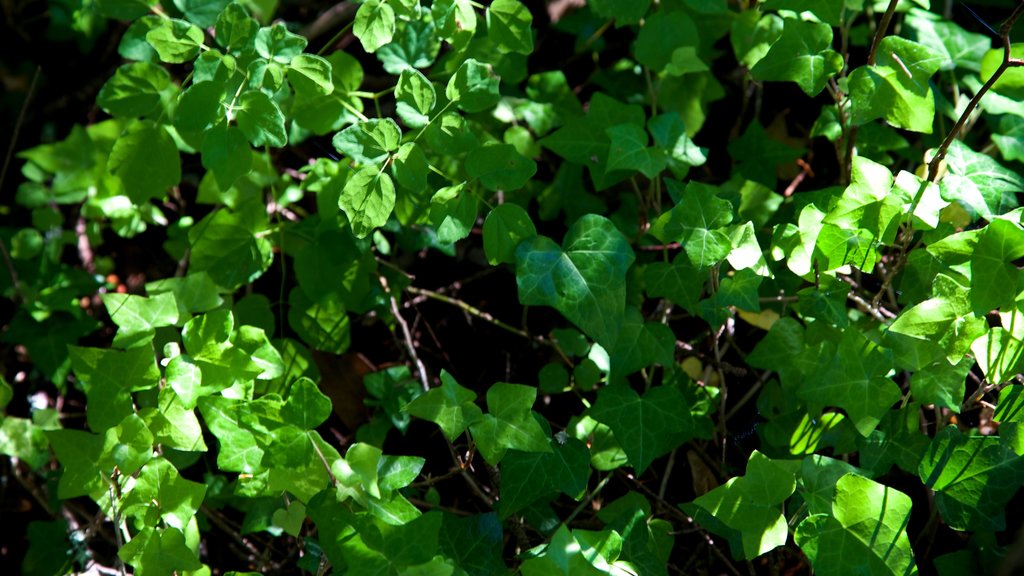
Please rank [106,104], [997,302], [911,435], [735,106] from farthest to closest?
[735,106] → [106,104] → [911,435] → [997,302]

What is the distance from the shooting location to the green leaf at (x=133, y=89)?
1.51m

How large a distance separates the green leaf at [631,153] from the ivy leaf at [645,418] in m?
0.39

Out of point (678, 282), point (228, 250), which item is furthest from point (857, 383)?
point (228, 250)

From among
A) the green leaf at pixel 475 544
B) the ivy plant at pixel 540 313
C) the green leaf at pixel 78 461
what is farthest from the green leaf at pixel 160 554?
the green leaf at pixel 475 544

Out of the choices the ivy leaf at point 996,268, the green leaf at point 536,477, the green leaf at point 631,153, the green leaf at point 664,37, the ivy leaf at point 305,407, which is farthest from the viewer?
the green leaf at point 664,37

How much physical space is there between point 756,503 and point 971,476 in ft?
1.17

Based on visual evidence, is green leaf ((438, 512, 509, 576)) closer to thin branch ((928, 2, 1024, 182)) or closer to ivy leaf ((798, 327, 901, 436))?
ivy leaf ((798, 327, 901, 436))

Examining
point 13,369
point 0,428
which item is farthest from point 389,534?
point 13,369

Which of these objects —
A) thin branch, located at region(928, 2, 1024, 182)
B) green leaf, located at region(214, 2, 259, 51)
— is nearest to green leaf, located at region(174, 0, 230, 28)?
green leaf, located at region(214, 2, 259, 51)

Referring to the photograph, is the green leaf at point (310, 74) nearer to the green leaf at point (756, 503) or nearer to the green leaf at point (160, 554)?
the green leaf at point (160, 554)

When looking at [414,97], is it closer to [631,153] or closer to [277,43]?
[277,43]

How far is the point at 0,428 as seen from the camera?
173 centimetres

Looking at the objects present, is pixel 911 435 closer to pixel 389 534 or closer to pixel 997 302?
pixel 997 302

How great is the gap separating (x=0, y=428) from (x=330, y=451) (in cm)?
85
